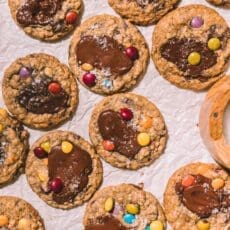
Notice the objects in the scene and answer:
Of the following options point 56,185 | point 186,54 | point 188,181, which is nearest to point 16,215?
point 56,185

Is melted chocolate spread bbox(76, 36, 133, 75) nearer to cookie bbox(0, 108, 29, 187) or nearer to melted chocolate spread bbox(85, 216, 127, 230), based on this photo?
cookie bbox(0, 108, 29, 187)

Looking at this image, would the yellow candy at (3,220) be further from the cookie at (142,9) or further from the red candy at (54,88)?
the cookie at (142,9)

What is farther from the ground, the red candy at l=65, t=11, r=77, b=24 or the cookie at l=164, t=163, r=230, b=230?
the red candy at l=65, t=11, r=77, b=24

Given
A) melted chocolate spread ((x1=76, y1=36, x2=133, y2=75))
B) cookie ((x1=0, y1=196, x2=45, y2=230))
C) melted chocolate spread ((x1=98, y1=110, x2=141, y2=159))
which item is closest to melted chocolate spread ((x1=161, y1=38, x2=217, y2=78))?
melted chocolate spread ((x1=76, y1=36, x2=133, y2=75))

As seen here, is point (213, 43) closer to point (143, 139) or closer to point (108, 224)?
point (143, 139)

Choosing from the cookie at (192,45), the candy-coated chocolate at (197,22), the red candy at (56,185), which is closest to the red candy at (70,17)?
the cookie at (192,45)

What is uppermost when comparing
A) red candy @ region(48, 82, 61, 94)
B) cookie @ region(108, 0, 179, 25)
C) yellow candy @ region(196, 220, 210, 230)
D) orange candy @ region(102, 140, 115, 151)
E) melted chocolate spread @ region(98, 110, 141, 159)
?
cookie @ region(108, 0, 179, 25)
